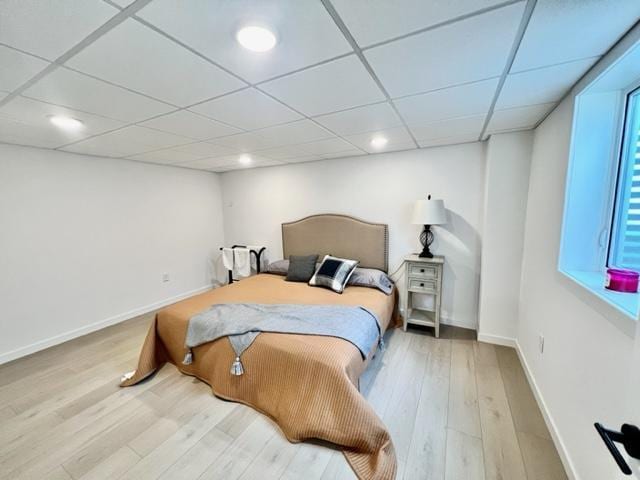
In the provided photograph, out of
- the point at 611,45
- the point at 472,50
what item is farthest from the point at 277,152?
the point at 611,45

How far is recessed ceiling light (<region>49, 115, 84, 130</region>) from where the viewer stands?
194 cm

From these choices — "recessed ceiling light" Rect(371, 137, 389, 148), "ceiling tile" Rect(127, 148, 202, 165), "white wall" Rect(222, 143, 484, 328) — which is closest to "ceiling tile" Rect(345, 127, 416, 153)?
"recessed ceiling light" Rect(371, 137, 389, 148)

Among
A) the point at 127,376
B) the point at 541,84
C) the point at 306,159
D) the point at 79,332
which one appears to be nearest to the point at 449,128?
the point at 541,84

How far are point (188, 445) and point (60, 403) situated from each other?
1234mm

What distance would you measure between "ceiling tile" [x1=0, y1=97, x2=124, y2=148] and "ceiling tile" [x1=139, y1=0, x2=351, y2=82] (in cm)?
139

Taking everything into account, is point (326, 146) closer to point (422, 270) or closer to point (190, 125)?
point (190, 125)

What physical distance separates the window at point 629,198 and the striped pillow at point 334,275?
6.88 ft

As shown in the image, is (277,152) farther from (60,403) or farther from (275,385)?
(60,403)

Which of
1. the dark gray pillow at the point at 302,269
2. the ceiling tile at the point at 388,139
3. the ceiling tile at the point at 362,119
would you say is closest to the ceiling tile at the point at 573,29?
the ceiling tile at the point at 362,119

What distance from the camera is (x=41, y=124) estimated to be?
2055 mm

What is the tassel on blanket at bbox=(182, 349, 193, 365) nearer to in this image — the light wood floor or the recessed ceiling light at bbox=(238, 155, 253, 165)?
the light wood floor

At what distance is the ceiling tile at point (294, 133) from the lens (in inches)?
86.3

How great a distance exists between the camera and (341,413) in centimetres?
156

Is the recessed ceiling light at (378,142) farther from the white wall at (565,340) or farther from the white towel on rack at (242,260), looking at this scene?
the white towel on rack at (242,260)
